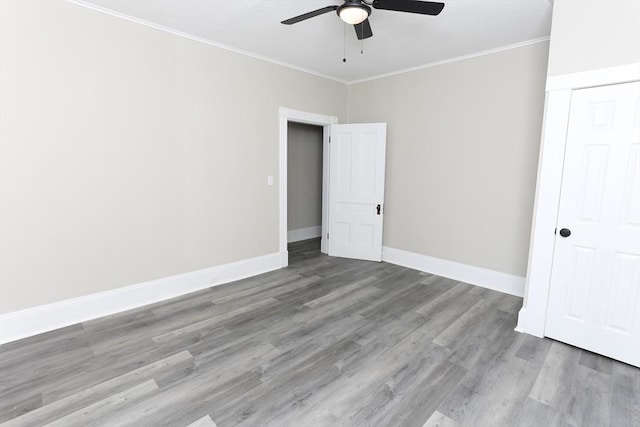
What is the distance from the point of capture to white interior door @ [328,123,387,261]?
467 centimetres

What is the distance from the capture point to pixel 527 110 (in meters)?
3.47

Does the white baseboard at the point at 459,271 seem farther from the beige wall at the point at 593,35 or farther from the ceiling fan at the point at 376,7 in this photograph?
the ceiling fan at the point at 376,7

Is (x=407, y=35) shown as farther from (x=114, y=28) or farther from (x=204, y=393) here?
(x=204, y=393)

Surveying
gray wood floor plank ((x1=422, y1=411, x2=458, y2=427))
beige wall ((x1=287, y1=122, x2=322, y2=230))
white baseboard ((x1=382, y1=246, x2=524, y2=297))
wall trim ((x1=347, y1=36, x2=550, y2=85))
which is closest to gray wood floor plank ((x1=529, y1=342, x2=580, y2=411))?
gray wood floor plank ((x1=422, y1=411, x2=458, y2=427))

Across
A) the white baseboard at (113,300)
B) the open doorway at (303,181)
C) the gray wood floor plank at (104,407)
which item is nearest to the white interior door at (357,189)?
the open doorway at (303,181)

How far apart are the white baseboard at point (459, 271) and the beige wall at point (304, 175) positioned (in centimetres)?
191

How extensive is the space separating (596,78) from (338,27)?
2.17 meters

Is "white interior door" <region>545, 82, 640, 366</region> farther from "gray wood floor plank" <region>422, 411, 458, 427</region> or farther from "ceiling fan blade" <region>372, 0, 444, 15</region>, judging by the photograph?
"gray wood floor plank" <region>422, 411, 458, 427</region>

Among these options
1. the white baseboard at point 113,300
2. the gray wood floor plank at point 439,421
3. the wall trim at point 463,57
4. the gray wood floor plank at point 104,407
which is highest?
the wall trim at point 463,57

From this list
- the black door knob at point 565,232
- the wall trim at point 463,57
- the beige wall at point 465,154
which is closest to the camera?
the black door knob at point 565,232

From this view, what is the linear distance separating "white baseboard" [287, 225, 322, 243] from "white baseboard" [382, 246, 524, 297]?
186cm

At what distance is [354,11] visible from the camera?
2271mm

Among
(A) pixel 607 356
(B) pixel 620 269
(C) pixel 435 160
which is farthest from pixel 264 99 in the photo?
(A) pixel 607 356

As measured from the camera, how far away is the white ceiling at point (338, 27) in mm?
2697
